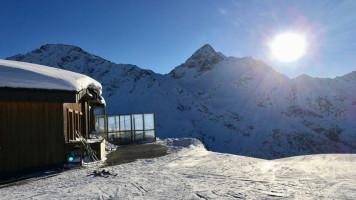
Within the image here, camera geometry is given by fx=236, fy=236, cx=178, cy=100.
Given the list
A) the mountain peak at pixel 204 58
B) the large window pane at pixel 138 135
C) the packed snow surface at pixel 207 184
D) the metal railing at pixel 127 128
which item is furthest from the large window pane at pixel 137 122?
the mountain peak at pixel 204 58

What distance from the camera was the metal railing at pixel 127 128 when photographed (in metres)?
18.9

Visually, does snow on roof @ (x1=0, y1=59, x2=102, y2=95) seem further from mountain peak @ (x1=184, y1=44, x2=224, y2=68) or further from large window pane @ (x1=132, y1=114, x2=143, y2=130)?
mountain peak @ (x1=184, y1=44, x2=224, y2=68)

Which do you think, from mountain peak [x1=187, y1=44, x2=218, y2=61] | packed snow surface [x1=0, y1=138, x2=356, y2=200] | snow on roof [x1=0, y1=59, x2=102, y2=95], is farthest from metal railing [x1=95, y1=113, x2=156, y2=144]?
mountain peak [x1=187, y1=44, x2=218, y2=61]

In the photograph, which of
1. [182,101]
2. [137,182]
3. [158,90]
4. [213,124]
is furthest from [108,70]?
[137,182]

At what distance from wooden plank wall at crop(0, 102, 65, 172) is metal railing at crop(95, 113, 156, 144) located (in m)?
10.5

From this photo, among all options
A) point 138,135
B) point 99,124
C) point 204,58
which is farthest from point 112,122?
point 204,58

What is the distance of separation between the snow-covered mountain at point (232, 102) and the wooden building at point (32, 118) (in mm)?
33757

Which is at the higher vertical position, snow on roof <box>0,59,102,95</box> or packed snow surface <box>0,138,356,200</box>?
snow on roof <box>0,59,102,95</box>

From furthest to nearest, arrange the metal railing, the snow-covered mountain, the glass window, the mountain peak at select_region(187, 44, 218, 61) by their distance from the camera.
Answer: the mountain peak at select_region(187, 44, 218, 61) → the snow-covered mountain → the glass window → the metal railing

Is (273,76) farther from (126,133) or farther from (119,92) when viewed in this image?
(126,133)

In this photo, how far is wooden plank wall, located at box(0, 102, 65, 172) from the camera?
24.2 ft

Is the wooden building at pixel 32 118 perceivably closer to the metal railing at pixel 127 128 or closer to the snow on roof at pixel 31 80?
the snow on roof at pixel 31 80

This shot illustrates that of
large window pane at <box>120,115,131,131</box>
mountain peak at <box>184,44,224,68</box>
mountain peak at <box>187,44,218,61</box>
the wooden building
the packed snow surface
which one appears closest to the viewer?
the packed snow surface

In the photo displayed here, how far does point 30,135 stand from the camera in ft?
25.5
